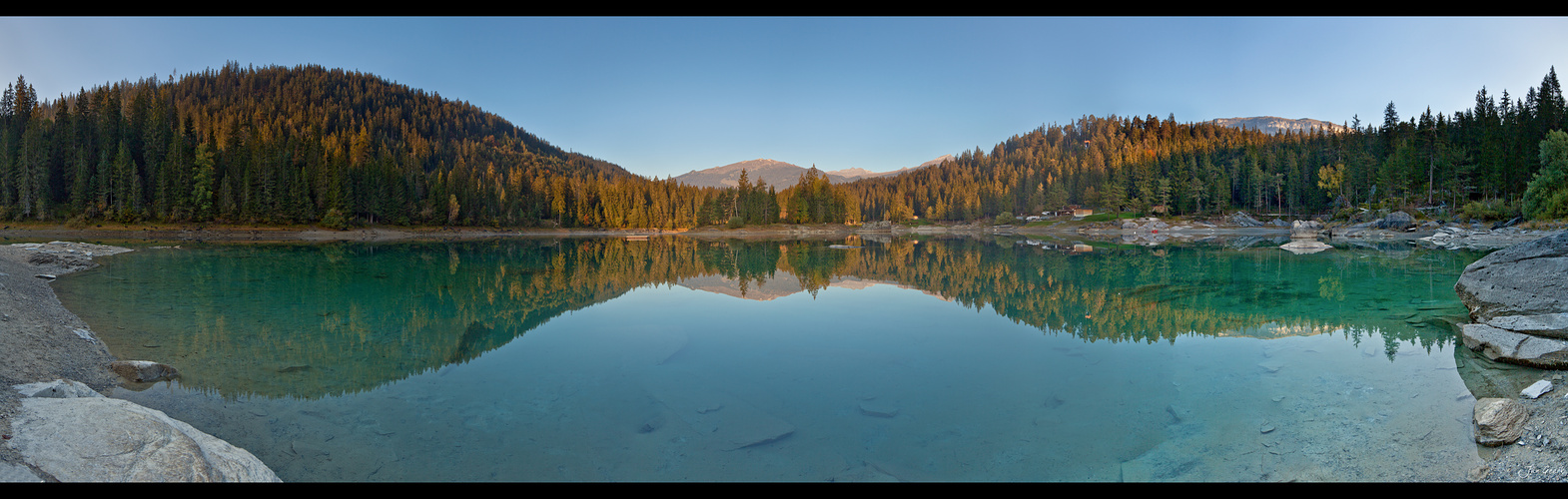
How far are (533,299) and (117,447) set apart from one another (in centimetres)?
1347

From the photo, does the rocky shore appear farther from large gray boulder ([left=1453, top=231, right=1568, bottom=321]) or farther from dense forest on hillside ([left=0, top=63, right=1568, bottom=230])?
dense forest on hillside ([left=0, top=63, right=1568, bottom=230])

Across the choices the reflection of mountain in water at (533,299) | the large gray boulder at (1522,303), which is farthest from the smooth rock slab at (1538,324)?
the reflection of mountain in water at (533,299)

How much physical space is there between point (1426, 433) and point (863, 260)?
27943 mm

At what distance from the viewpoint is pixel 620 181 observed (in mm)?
101312

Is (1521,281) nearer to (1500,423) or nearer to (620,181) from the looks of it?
(1500,423)

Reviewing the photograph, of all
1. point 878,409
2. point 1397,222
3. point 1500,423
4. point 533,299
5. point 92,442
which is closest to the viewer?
point 92,442

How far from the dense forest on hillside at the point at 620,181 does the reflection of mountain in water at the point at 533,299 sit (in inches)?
1465

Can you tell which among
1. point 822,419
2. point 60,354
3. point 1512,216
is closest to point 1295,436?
point 822,419

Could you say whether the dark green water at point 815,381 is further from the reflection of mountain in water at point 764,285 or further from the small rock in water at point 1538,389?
the reflection of mountain in water at point 764,285

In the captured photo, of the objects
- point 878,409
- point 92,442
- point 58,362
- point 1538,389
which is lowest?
point 878,409

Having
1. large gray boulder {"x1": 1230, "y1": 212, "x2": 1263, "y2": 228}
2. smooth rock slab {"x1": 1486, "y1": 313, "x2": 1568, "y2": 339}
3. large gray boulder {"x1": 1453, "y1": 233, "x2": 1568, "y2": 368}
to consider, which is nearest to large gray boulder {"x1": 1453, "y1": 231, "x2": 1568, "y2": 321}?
large gray boulder {"x1": 1453, "y1": 233, "x2": 1568, "y2": 368}

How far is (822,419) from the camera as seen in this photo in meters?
7.02

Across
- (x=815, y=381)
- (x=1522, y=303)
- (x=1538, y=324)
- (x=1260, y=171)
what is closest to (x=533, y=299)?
(x=815, y=381)

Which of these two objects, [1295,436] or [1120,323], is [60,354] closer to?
[1295,436]
